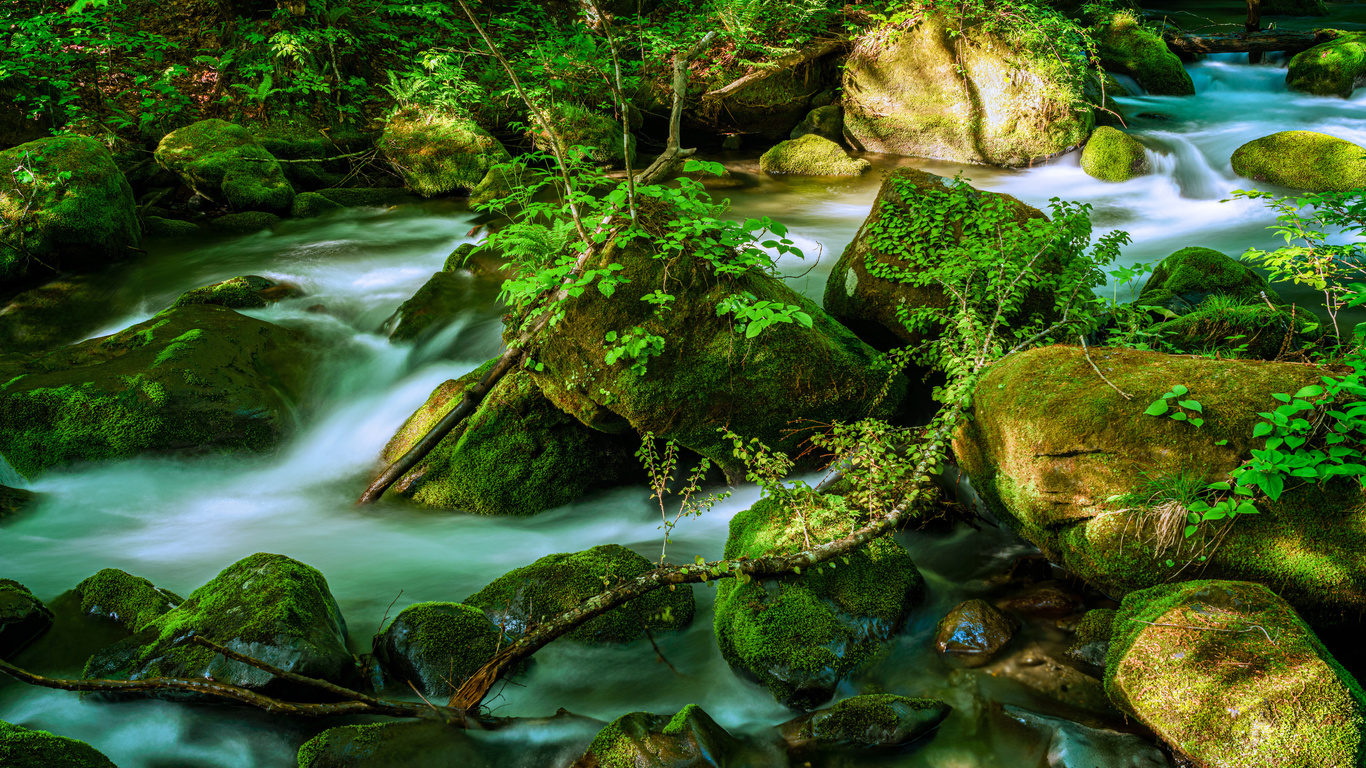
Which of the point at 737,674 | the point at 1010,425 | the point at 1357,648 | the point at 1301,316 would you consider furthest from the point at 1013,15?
the point at 737,674

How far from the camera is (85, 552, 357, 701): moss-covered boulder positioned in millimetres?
3271

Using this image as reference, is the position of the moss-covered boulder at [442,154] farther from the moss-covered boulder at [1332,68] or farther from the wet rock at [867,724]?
the moss-covered boulder at [1332,68]

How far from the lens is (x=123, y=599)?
3.93 m

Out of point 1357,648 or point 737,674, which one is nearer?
point 1357,648

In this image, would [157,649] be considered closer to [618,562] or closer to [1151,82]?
[618,562]

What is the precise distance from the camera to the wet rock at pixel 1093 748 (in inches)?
116

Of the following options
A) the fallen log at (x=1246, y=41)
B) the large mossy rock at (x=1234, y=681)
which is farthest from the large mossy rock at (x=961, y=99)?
the large mossy rock at (x=1234, y=681)

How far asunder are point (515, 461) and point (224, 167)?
7.37 metres

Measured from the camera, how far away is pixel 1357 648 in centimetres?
325

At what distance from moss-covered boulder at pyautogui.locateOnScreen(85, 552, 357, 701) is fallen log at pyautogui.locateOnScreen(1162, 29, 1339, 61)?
16990 mm

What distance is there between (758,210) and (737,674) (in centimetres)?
736

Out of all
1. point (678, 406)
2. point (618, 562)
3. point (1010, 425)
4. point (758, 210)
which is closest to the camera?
point (1010, 425)

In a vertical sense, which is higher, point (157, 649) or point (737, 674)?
point (157, 649)

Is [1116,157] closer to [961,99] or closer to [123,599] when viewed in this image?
[961,99]
